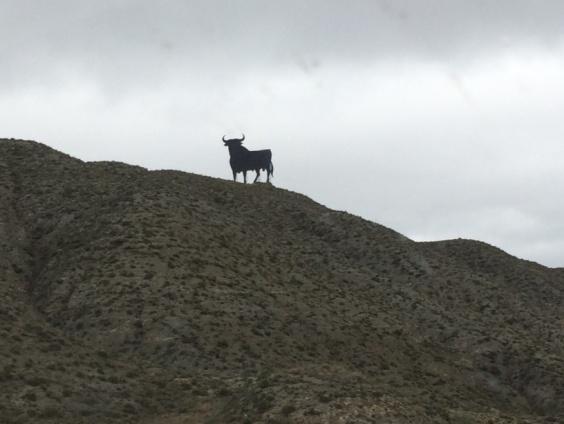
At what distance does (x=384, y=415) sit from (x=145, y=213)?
3127cm

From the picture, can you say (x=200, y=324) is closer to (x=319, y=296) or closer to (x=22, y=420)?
(x=319, y=296)

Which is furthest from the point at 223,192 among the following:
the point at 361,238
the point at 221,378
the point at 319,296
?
the point at 221,378

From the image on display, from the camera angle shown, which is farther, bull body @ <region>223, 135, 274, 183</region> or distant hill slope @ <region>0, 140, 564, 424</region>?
bull body @ <region>223, 135, 274, 183</region>

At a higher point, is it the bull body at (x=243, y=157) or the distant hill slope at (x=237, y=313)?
the bull body at (x=243, y=157)

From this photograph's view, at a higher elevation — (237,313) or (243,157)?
(243,157)

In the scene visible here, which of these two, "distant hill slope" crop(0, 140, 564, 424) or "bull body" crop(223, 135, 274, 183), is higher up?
"bull body" crop(223, 135, 274, 183)

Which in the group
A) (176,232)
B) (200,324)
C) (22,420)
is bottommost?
(22,420)

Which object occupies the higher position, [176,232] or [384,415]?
[176,232]

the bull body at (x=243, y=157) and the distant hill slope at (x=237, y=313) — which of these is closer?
the distant hill slope at (x=237, y=313)

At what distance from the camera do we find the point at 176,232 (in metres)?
50.6

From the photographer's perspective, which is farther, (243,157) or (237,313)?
(243,157)

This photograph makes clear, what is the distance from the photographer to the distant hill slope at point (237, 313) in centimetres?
2900

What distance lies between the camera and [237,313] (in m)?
42.1

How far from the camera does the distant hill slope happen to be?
29.0 m
